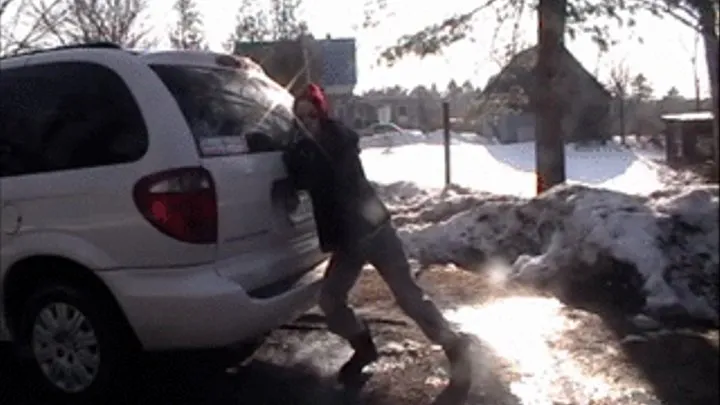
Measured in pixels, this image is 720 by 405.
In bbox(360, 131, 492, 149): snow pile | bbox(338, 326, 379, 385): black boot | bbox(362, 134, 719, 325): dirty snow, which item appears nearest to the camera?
bbox(338, 326, 379, 385): black boot

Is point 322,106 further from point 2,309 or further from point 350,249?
point 2,309

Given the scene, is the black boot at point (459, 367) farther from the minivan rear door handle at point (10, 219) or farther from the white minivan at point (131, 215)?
the minivan rear door handle at point (10, 219)

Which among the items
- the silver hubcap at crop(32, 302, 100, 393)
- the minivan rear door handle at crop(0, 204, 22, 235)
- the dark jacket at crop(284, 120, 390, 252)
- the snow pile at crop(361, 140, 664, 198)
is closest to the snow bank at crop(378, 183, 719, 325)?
the dark jacket at crop(284, 120, 390, 252)

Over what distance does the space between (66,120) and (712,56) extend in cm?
349

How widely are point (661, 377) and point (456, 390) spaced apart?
1.07 meters

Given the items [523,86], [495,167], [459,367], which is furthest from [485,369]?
[495,167]

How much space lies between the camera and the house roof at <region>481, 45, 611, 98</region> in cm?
1134

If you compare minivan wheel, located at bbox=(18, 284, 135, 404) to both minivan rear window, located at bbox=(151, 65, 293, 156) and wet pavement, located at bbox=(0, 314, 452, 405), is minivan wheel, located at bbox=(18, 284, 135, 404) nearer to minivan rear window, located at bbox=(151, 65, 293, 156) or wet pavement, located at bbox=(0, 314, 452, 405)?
wet pavement, located at bbox=(0, 314, 452, 405)

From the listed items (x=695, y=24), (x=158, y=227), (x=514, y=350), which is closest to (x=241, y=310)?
(x=158, y=227)

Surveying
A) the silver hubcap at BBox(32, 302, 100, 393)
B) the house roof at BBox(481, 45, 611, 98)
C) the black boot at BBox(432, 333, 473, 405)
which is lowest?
the black boot at BBox(432, 333, 473, 405)

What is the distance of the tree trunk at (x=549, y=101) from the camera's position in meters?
10.8

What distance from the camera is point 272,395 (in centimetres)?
507

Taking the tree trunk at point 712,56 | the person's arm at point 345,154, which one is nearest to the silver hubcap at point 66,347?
the person's arm at point 345,154

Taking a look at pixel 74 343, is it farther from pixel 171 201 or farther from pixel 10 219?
pixel 171 201
